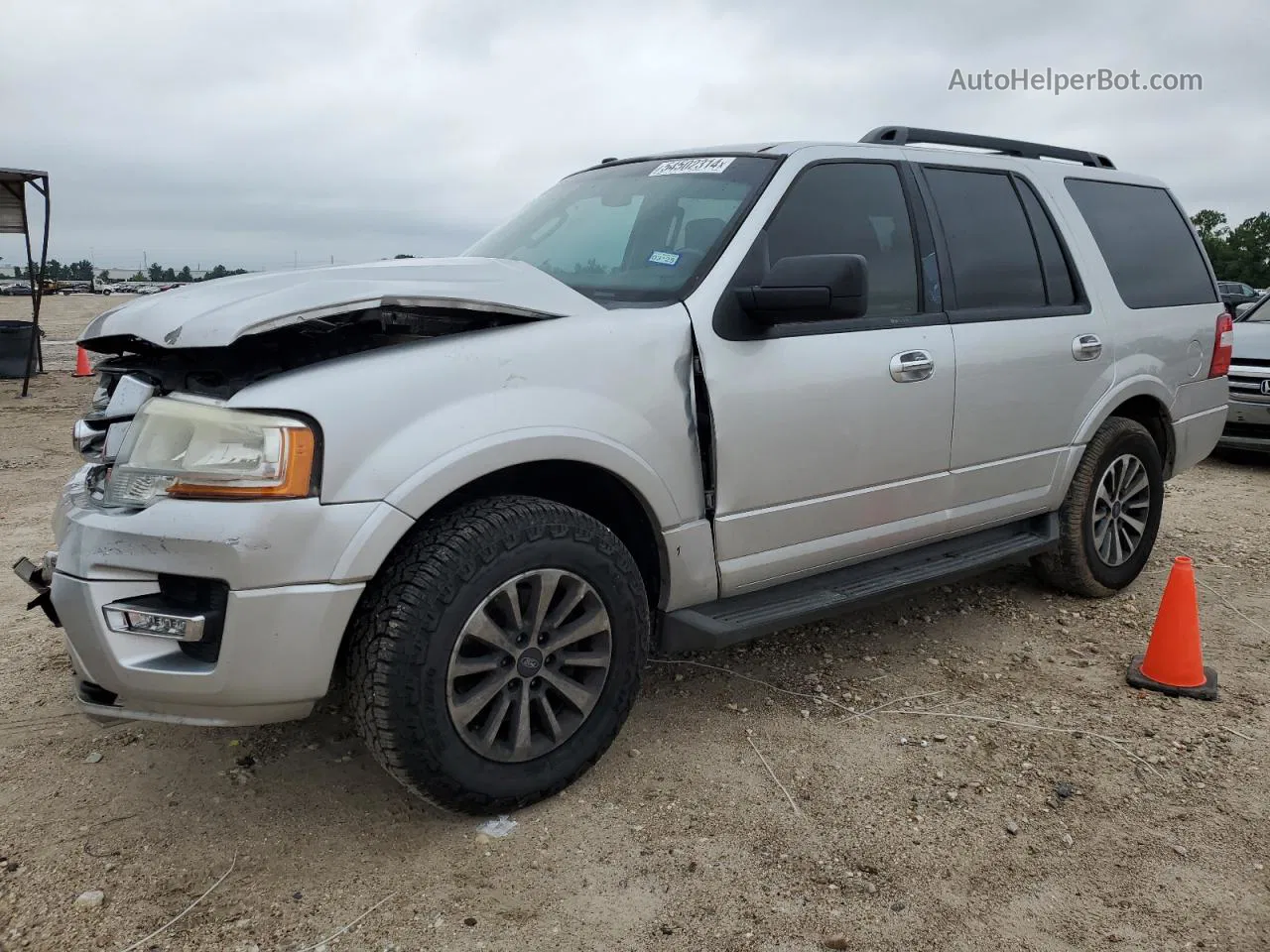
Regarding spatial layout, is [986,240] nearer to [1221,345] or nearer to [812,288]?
[812,288]

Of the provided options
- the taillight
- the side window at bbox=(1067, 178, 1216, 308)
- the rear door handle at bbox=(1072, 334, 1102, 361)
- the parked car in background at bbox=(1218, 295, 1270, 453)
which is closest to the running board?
the rear door handle at bbox=(1072, 334, 1102, 361)

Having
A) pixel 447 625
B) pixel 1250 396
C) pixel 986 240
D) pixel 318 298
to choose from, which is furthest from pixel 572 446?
pixel 1250 396

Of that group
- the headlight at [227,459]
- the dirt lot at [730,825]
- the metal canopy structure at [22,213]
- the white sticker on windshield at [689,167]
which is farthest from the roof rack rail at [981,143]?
the metal canopy structure at [22,213]

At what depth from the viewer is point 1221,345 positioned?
4969mm

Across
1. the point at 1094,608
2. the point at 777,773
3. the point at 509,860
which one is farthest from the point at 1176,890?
the point at 1094,608

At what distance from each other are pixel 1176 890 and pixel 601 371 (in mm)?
1988

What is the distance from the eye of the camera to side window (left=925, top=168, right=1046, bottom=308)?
3802 millimetres

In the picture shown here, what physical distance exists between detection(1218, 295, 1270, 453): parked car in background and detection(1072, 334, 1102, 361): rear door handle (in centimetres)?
460

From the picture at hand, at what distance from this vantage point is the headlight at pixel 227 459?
2.28 meters

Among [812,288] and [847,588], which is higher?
[812,288]

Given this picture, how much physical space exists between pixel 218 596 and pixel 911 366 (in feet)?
7.64

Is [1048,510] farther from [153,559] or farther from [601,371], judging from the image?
[153,559]

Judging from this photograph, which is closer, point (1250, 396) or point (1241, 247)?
point (1250, 396)

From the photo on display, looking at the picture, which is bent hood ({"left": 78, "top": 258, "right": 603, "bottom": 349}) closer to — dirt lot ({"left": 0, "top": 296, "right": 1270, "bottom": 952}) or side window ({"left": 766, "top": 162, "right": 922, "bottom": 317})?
side window ({"left": 766, "top": 162, "right": 922, "bottom": 317})
